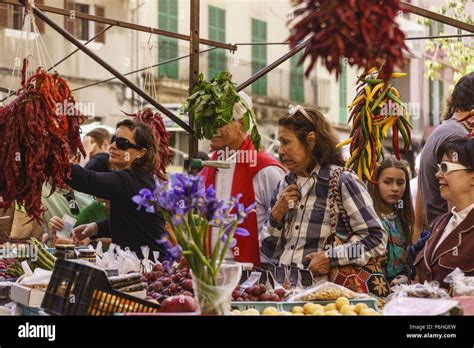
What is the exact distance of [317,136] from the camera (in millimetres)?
5094

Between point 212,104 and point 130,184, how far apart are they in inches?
41.9

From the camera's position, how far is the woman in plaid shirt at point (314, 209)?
4.89 metres

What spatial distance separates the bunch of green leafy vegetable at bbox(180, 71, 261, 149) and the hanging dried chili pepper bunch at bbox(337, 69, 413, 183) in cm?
69

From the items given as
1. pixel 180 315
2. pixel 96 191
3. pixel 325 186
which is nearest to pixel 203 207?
pixel 180 315

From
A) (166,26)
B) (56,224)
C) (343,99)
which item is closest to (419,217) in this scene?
(56,224)

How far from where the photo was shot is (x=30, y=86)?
5.01m

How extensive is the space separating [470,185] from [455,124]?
959 millimetres

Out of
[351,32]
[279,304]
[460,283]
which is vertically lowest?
[279,304]

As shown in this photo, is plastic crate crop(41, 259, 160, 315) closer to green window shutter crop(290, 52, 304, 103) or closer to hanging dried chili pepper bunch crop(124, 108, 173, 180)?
hanging dried chili pepper bunch crop(124, 108, 173, 180)

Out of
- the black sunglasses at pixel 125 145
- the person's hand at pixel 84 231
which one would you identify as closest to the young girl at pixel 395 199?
the black sunglasses at pixel 125 145

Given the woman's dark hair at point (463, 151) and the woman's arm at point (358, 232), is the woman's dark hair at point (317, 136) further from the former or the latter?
the woman's dark hair at point (463, 151)

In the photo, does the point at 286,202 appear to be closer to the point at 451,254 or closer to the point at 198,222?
the point at 451,254

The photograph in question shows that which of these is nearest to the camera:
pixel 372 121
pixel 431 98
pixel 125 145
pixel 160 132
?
pixel 372 121
